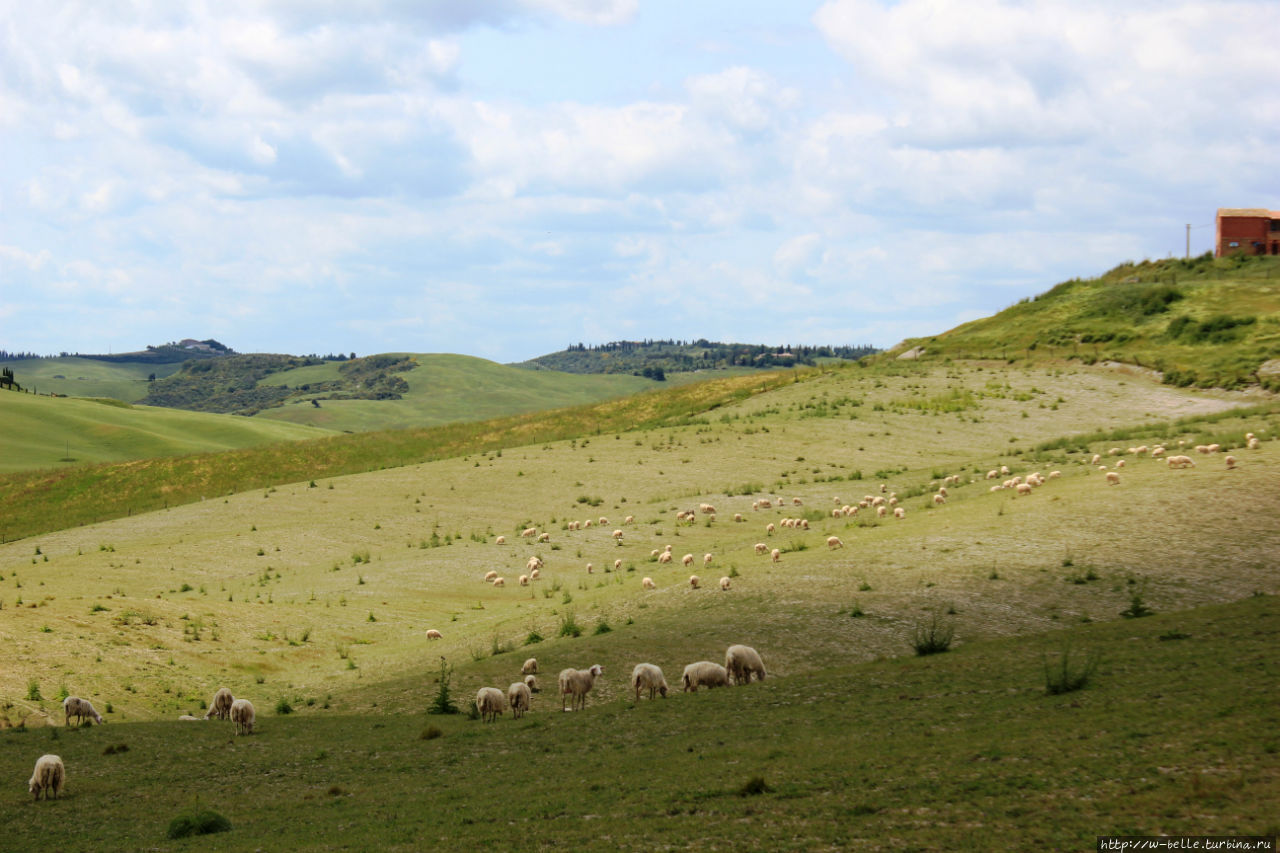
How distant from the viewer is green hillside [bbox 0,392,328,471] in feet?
354

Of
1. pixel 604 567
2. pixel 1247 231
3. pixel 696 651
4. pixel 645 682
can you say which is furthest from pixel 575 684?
pixel 1247 231

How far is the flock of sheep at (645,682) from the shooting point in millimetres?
17641

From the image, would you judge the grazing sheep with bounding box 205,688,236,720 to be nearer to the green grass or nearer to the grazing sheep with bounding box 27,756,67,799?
the green grass

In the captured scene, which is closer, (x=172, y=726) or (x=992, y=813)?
(x=992, y=813)

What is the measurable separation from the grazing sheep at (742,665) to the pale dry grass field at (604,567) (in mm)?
828

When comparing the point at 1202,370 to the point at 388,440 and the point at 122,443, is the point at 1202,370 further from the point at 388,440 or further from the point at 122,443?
the point at 122,443

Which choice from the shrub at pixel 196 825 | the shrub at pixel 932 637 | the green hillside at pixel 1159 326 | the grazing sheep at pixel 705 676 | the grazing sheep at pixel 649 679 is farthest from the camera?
the green hillside at pixel 1159 326

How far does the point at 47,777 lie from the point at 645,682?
30.3 feet

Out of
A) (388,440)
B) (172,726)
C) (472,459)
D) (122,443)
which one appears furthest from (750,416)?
(122,443)

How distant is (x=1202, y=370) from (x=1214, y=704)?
6282cm

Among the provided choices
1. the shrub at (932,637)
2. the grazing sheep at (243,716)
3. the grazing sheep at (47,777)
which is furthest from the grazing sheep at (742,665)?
the grazing sheep at (47,777)

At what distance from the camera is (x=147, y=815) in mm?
13211

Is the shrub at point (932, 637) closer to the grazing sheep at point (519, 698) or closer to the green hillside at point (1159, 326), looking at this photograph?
the grazing sheep at point (519, 698)

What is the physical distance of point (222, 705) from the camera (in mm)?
19766
